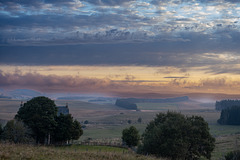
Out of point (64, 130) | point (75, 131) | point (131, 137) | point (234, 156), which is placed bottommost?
point (131, 137)

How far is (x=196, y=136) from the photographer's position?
43375 millimetres

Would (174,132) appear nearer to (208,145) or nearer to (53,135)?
(208,145)

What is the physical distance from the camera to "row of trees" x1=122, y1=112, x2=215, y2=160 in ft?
130

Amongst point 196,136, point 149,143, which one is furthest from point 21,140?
point 196,136

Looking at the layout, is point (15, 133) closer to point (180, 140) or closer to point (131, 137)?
point (131, 137)

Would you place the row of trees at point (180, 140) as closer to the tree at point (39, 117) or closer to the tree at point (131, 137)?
the tree at point (131, 137)

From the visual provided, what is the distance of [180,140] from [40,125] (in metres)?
30.0

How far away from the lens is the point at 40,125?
2125 inches

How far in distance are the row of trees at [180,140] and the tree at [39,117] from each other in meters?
22.6

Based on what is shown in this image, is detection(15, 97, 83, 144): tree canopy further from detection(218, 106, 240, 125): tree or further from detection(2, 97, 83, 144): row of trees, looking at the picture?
detection(218, 106, 240, 125): tree

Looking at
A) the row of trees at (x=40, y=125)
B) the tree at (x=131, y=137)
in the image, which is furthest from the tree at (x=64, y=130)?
the tree at (x=131, y=137)

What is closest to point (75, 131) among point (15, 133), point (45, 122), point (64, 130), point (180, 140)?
point (64, 130)

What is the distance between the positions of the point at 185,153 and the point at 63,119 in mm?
30735

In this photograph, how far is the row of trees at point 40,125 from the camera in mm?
48906
